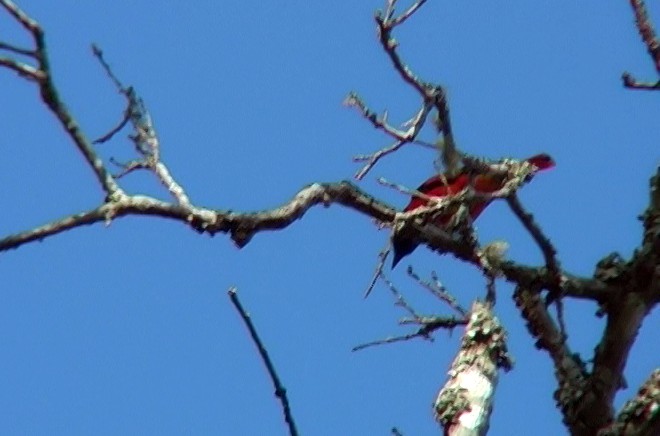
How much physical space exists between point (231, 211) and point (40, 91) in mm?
780

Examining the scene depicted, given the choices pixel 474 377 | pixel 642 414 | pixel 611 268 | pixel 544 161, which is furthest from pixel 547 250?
pixel 544 161

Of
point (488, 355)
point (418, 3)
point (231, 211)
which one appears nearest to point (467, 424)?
point (488, 355)

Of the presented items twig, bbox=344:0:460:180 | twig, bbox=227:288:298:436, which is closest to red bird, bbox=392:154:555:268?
twig, bbox=344:0:460:180

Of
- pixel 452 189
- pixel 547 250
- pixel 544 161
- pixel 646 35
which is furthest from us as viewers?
pixel 544 161

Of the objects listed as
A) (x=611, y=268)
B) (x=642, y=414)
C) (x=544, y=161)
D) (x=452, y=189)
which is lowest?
(x=642, y=414)

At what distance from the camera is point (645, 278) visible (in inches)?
155

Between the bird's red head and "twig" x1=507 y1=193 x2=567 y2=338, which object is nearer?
"twig" x1=507 y1=193 x2=567 y2=338

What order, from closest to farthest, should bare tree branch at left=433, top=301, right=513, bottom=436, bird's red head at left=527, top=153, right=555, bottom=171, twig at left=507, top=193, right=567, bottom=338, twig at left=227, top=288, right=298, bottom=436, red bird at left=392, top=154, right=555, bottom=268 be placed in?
twig at left=227, top=288, right=298, bottom=436 < bare tree branch at left=433, top=301, right=513, bottom=436 < twig at left=507, top=193, right=567, bottom=338 < red bird at left=392, top=154, right=555, bottom=268 < bird's red head at left=527, top=153, right=555, bottom=171

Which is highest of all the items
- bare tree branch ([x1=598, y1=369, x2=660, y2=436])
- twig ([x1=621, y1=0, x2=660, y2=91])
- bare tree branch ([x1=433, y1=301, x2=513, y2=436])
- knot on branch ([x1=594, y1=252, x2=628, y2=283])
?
twig ([x1=621, y1=0, x2=660, y2=91])

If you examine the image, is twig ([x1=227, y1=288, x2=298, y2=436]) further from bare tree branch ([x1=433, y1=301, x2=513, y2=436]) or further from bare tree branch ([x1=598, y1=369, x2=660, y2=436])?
bare tree branch ([x1=598, y1=369, x2=660, y2=436])

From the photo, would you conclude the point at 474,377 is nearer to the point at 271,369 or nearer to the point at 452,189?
the point at 452,189

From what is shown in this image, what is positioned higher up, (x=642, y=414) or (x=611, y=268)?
(x=611, y=268)

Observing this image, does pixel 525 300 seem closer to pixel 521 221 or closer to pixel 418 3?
pixel 521 221

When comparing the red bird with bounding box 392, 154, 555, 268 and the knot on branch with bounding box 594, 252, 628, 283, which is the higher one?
the red bird with bounding box 392, 154, 555, 268
